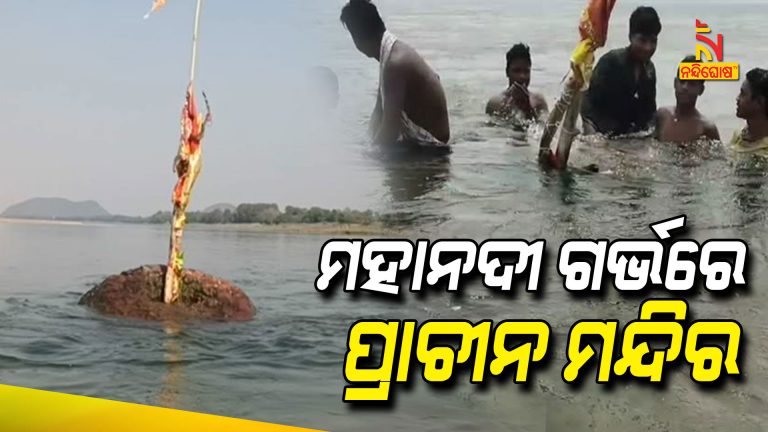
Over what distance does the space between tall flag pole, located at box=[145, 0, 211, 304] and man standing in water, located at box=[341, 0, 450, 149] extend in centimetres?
63

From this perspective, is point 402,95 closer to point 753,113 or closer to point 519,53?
point 519,53

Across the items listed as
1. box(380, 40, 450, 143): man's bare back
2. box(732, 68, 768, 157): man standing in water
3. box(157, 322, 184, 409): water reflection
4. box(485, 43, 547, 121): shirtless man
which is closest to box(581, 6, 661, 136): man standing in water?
box(485, 43, 547, 121): shirtless man

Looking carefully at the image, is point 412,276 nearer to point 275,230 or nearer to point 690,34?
Answer: point 275,230

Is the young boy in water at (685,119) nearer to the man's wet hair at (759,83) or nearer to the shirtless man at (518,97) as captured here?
the man's wet hair at (759,83)

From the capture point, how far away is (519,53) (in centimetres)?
286

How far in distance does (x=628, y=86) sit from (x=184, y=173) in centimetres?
162

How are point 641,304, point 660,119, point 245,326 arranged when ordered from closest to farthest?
point 641,304 → point 660,119 → point 245,326

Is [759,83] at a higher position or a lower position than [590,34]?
lower

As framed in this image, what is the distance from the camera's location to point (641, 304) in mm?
2621

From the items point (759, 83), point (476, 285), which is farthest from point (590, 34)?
point (476, 285)

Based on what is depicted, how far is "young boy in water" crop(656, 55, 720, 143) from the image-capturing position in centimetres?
273

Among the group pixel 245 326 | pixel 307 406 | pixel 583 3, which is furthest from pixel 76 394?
pixel 583 3

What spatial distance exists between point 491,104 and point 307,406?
121 centimetres

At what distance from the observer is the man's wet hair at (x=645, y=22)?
275 centimetres
